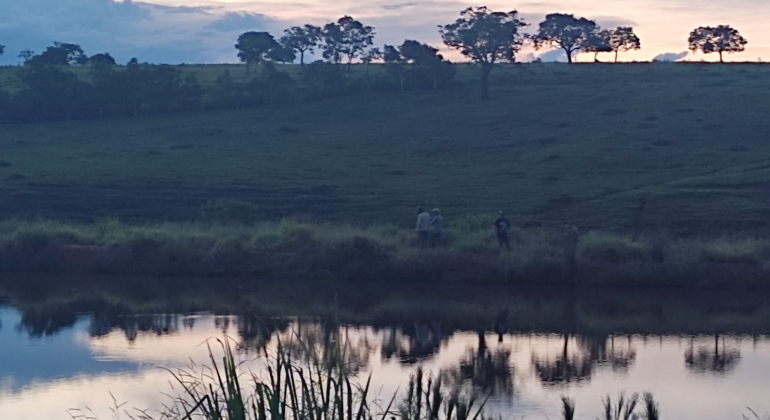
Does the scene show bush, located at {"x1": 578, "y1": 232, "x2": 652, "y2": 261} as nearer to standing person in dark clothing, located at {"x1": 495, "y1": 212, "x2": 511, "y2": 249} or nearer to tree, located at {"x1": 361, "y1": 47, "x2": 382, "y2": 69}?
standing person in dark clothing, located at {"x1": 495, "y1": 212, "x2": 511, "y2": 249}

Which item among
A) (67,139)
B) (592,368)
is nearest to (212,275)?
(592,368)

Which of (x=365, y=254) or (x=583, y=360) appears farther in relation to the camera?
(x=365, y=254)

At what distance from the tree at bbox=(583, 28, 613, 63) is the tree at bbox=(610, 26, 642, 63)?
0.78 m

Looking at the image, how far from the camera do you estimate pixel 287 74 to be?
74.2 meters

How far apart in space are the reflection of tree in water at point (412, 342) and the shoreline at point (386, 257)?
262 inches

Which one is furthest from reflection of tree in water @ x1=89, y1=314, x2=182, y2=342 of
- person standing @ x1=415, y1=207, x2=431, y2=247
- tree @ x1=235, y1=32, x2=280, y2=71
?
tree @ x1=235, y1=32, x2=280, y2=71

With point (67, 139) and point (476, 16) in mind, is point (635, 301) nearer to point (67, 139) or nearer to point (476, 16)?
point (67, 139)

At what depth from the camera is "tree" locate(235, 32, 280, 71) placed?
90500mm

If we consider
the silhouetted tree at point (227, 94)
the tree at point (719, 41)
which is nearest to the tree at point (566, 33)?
the tree at point (719, 41)

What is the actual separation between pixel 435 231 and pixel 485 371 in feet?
42.1

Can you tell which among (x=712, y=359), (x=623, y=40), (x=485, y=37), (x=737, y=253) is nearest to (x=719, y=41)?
(x=623, y=40)

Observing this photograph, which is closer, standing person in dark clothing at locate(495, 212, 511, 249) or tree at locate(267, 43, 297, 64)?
standing person in dark clothing at locate(495, 212, 511, 249)

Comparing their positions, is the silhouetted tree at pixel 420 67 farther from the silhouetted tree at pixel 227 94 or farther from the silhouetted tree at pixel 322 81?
the silhouetted tree at pixel 227 94

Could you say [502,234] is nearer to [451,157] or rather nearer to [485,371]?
[485,371]
